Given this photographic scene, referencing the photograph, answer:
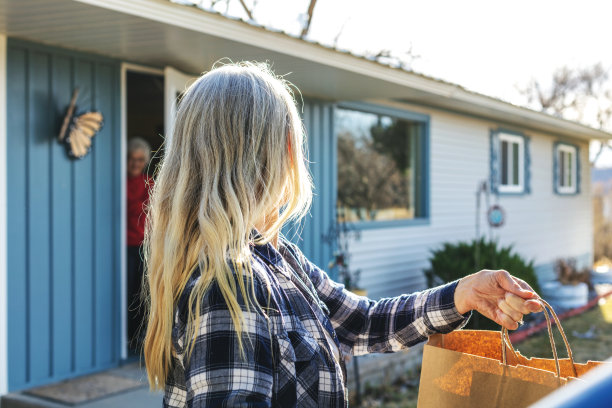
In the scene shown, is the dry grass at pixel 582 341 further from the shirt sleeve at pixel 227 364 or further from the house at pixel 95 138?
the shirt sleeve at pixel 227 364

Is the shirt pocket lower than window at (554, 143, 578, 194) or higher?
lower

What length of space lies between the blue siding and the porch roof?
240mm

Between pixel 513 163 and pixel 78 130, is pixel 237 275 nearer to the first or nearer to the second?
pixel 78 130

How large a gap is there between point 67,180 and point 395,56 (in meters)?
9.45

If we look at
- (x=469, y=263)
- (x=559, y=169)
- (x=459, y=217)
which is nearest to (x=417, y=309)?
(x=469, y=263)

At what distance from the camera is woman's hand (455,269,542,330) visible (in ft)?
4.58

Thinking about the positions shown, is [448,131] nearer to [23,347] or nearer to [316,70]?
[316,70]

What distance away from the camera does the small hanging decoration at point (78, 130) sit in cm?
442

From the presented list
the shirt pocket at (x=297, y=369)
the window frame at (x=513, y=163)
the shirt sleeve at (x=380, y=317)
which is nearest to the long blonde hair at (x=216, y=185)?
the shirt pocket at (x=297, y=369)

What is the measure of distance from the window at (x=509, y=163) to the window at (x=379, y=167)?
7.18 ft

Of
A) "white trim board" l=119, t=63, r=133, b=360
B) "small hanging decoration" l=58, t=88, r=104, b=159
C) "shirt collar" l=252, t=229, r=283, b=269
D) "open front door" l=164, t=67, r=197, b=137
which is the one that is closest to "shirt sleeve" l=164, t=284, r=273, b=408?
"shirt collar" l=252, t=229, r=283, b=269

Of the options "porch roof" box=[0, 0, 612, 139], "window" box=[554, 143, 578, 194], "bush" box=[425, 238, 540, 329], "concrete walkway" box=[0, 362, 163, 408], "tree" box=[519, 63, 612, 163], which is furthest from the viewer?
"tree" box=[519, 63, 612, 163]

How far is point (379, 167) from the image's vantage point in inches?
320

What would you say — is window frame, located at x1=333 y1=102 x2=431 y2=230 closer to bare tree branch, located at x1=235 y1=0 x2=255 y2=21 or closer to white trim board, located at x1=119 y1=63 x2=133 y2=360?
white trim board, located at x1=119 y1=63 x2=133 y2=360
